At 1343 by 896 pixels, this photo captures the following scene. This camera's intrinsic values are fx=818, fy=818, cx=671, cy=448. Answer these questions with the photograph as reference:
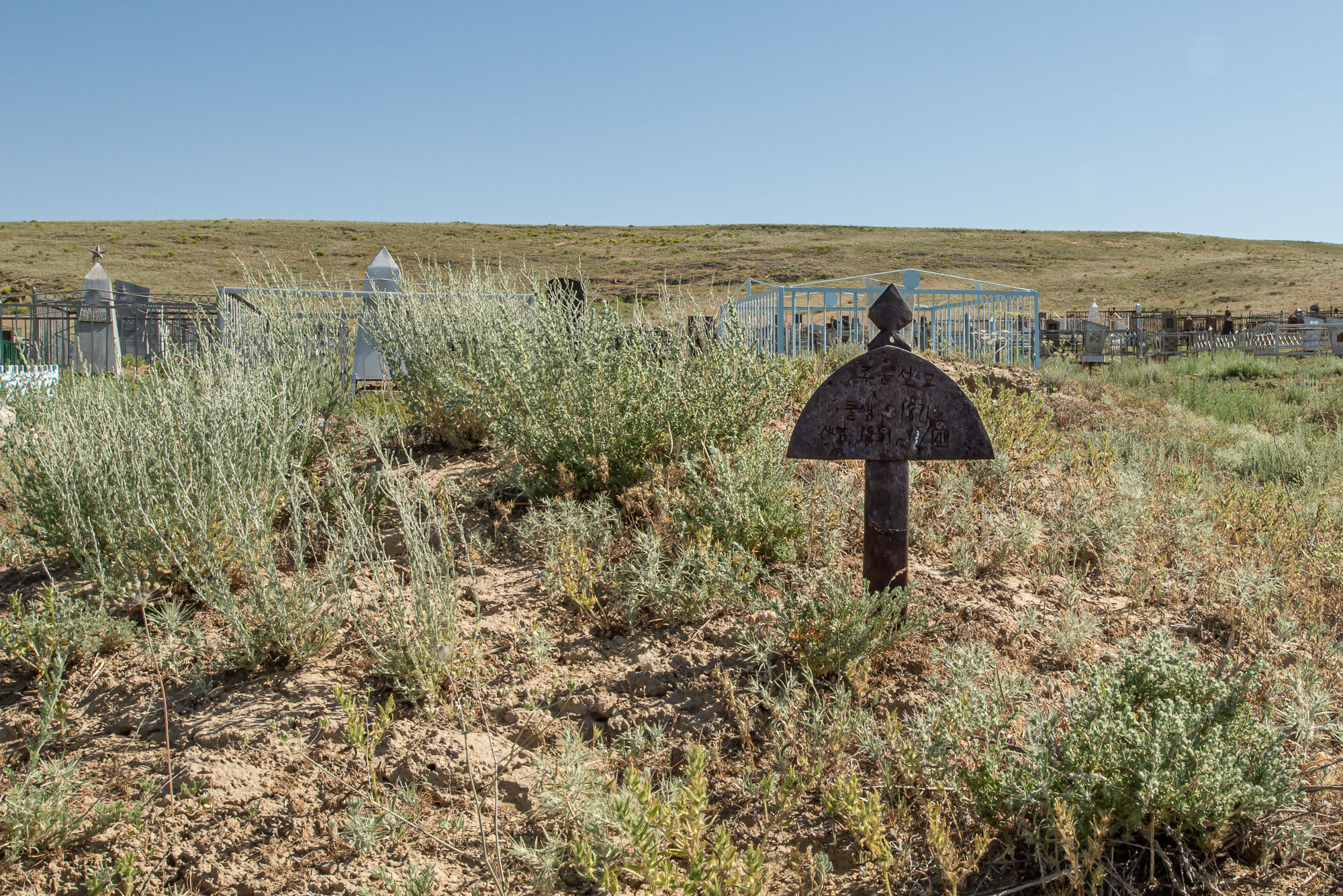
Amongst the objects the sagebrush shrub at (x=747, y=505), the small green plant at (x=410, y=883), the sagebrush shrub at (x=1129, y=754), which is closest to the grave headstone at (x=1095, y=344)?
the sagebrush shrub at (x=747, y=505)

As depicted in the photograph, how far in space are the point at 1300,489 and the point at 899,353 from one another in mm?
3992

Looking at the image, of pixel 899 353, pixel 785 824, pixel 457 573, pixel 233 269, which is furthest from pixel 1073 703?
pixel 233 269

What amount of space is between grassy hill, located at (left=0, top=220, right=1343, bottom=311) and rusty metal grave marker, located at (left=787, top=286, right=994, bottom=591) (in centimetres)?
3477

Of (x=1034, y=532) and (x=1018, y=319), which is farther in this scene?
(x=1018, y=319)

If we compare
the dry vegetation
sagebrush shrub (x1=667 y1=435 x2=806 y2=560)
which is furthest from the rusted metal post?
sagebrush shrub (x1=667 y1=435 x2=806 y2=560)

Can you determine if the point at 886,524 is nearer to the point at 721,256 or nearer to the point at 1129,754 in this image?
the point at 1129,754

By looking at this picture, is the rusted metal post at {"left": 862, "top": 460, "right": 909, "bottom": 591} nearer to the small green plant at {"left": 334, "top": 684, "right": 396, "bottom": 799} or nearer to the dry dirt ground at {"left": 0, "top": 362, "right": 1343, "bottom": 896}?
the dry dirt ground at {"left": 0, "top": 362, "right": 1343, "bottom": 896}

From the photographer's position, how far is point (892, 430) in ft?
10.0

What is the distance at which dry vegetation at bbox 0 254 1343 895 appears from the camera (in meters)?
2.10

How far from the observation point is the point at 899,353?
3.05m

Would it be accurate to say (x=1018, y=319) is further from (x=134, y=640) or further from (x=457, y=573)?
(x=134, y=640)

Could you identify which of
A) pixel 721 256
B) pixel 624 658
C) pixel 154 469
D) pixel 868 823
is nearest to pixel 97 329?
pixel 154 469

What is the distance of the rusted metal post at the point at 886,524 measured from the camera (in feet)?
10.0

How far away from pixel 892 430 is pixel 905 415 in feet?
0.23
